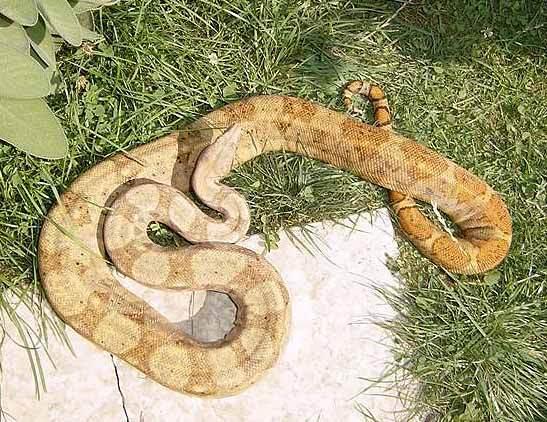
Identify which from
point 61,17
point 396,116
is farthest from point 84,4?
point 396,116

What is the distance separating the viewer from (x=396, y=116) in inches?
216

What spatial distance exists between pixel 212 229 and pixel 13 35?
1710 millimetres

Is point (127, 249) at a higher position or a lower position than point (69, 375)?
higher

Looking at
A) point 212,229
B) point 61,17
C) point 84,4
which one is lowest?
point 212,229

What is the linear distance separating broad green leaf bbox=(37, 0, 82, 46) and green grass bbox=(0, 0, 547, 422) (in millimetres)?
Result: 1457

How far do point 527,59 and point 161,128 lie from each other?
2815mm

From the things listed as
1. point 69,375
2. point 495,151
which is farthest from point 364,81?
point 69,375

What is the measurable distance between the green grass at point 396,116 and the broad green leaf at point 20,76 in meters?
1.20

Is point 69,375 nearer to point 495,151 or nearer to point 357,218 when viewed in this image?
point 357,218

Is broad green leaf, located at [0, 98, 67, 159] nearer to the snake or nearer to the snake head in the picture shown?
the snake

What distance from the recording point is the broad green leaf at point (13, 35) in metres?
3.55

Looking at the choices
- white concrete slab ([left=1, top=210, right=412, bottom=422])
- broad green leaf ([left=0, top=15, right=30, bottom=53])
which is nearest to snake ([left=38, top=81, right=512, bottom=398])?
white concrete slab ([left=1, top=210, right=412, bottom=422])

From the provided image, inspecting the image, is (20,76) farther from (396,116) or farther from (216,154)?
(396,116)

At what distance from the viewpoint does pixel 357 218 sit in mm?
5148
